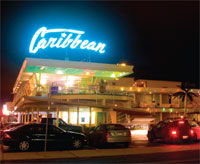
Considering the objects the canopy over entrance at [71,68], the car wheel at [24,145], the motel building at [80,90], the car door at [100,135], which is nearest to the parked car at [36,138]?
the car wheel at [24,145]

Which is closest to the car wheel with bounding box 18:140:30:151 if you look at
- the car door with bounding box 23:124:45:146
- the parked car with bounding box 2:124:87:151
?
the parked car with bounding box 2:124:87:151

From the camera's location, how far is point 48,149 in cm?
1491

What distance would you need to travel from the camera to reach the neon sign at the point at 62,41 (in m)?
29.6

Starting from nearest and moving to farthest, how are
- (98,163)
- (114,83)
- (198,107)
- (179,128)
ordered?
(98,163)
(179,128)
(198,107)
(114,83)

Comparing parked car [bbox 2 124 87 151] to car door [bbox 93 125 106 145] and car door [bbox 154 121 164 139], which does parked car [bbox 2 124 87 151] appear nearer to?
car door [bbox 93 125 106 145]

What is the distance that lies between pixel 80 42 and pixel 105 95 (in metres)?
6.84

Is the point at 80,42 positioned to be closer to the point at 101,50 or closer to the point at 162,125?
the point at 101,50

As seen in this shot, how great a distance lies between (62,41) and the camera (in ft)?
102

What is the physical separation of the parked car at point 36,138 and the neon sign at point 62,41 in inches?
642

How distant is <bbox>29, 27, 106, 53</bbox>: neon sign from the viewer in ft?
97.2

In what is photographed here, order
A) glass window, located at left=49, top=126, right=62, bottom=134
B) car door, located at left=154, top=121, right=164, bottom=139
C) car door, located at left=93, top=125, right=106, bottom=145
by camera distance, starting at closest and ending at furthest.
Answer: glass window, located at left=49, top=126, right=62, bottom=134, car door, located at left=93, top=125, right=106, bottom=145, car door, located at left=154, top=121, right=164, bottom=139

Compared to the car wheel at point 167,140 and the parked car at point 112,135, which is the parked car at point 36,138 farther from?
the car wheel at point 167,140

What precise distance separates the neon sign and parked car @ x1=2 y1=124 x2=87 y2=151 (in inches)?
642

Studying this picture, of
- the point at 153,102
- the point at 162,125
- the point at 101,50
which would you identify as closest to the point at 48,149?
the point at 162,125
